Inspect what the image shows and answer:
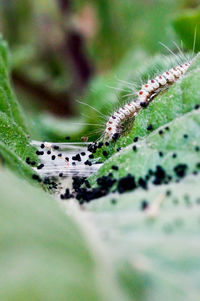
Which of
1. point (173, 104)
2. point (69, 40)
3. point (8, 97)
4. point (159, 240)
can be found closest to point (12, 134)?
point (8, 97)

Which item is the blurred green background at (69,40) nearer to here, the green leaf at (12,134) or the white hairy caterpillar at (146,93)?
the white hairy caterpillar at (146,93)

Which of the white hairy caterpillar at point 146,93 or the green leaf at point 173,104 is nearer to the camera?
the green leaf at point 173,104

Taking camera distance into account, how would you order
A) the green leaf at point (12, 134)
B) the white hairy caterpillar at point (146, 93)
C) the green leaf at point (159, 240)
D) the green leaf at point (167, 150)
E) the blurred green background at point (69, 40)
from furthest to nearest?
1. the blurred green background at point (69, 40)
2. the white hairy caterpillar at point (146, 93)
3. the green leaf at point (12, 134)
4. the green leaf at point (167, 150)
5. the green leaf at point (159, 240)

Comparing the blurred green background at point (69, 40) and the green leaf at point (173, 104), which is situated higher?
the blurred green background at point (69, 40)

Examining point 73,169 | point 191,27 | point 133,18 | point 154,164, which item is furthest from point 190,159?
point 133,18

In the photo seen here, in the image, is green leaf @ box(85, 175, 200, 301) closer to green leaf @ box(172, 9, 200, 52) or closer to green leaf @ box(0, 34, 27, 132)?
green leaf @ box(0, 34, 27, 132)

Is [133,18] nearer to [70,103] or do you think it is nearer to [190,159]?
[70,103]

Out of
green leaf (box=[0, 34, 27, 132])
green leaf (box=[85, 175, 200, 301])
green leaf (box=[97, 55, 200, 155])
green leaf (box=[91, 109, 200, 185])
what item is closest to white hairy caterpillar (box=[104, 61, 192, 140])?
green leaf (box=[0, 34, 27, 132])

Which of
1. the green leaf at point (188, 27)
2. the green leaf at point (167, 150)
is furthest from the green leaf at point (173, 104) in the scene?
the green leaf at point (188, 27)
